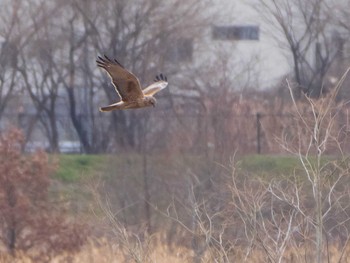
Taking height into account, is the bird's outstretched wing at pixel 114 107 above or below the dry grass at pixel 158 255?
above

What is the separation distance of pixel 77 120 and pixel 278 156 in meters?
12.6

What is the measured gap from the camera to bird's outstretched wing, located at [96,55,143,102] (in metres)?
14.5

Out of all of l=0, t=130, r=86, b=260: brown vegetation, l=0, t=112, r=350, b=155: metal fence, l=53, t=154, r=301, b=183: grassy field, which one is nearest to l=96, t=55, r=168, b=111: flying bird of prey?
l=53, t=154, r=301, b=183: grassy field

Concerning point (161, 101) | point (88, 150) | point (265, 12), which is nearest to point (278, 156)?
point (161, 101)

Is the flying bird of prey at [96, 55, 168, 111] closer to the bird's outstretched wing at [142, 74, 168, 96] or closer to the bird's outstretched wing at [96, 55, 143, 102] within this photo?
the bird's outstretched wing at [96, 55, 143, 102]

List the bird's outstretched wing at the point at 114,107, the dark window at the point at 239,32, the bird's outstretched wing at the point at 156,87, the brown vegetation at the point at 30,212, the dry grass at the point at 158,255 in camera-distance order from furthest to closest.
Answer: the dark window at the point at 239,32 < the brown vegetation at the point at 30,212 < the dry grass at the point at 158,255 < the bird's outstretched wing at the point at 156,87 < the bird's outstretched wing at the point at 114,107

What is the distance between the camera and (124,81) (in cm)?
1467

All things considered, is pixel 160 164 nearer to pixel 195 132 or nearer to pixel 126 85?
pixel 195 132

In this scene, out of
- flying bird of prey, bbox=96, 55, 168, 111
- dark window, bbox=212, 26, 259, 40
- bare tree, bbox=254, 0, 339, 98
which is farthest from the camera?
dark window, bbox=212, 26, 259, 40

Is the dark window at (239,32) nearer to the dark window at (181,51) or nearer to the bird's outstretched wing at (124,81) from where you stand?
the dark window at (181,51)

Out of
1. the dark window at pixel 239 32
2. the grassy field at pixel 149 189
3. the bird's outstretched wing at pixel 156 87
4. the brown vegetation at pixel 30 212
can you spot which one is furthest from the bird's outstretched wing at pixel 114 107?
the dark window at pixel 239 32

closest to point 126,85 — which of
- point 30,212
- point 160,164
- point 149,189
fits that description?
point 30,212

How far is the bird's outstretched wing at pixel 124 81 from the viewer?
47.5 feet

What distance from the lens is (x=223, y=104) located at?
29922mm
